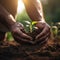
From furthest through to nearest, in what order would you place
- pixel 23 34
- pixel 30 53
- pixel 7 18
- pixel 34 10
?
1. pixel 34 10
2. pixel 7 18
3. pixel 23 34
4. pixel 30 53

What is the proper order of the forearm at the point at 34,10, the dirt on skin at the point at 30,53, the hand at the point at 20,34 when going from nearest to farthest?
the dirt on skin at the point at 30,53, the hand at the point at 20,34, the forearm at the point at 34,10

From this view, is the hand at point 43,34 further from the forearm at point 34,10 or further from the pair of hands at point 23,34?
the forearm at point 34,10

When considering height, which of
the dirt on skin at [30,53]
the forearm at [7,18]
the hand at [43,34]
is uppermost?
the forearm at [7,18]

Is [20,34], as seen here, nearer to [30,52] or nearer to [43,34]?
[43,34]

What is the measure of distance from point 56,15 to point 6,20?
411 centimetres

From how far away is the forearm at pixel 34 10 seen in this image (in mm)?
3035

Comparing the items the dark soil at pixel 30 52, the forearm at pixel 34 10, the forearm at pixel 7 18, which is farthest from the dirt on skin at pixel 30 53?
the forearm at pixel 34 10

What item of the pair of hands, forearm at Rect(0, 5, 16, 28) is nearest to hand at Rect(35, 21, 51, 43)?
the pair of hands

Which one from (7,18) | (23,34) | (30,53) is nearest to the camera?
(30,53)

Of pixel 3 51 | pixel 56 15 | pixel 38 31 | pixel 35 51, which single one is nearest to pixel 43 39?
pixel 38 31

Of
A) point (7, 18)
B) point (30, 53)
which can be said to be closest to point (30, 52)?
point (30, 53)

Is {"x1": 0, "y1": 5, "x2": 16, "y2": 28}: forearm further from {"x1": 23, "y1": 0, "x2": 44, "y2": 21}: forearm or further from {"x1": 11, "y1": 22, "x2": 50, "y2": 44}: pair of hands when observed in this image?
{"x1": 23, "y1": 0, "x2": 44, "y2": 21}: forearm

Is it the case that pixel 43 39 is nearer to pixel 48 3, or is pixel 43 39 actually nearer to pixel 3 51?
pixel 3 51

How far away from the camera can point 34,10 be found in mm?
3119
